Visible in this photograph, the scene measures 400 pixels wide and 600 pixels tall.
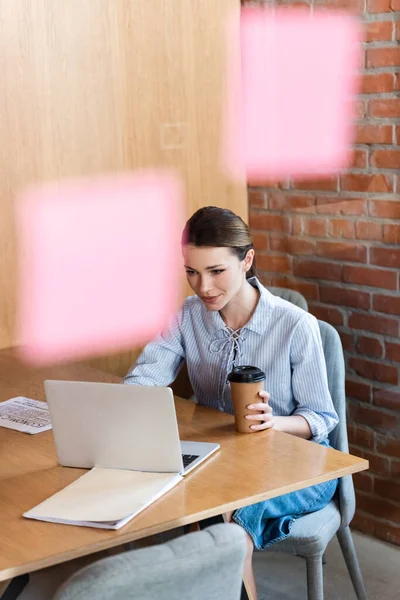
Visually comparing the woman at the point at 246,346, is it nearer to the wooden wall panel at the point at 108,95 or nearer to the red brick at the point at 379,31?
the wooden wall panel at the point at 108,95

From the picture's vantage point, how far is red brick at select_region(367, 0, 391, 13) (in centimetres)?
280

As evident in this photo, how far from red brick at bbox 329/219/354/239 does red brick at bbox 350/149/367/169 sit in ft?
0.59

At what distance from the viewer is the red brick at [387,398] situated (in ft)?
9.83

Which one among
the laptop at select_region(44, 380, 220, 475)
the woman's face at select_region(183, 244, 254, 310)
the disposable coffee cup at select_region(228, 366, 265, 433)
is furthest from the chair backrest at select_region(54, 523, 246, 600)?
the woman's face at select_region(183, 244, 254, 310)

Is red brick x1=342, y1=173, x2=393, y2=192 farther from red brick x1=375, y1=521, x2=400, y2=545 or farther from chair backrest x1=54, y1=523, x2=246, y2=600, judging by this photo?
chair backrest x1=54, y1=523, x2=246, y2=600

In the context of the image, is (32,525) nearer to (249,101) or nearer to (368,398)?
(368,398)

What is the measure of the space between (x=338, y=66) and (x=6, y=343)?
4.53 feet

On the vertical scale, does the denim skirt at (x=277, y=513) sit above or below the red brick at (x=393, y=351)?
below

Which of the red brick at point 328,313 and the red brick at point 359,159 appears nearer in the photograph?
the red brick at point 359,159

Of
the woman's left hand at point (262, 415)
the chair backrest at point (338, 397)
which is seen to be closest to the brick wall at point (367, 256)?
the chair backrest at point (338, 397)

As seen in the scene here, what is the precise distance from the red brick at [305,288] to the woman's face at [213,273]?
0.84m

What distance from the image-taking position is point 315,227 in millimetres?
3176

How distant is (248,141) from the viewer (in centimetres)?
340

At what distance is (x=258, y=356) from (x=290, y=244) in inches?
36.5
